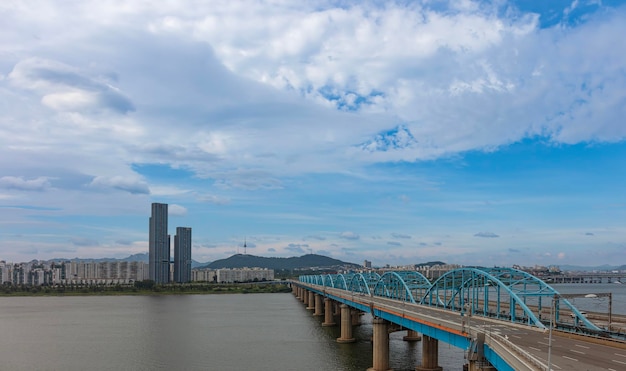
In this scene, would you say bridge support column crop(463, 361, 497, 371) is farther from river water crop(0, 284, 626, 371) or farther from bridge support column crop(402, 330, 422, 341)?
bridge support column crop(402, 330, 422, 341)

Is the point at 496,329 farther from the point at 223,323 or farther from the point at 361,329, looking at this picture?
the point at 223,323

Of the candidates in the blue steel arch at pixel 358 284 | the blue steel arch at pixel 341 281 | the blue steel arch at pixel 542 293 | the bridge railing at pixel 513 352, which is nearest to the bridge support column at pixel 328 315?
the blue steel arch at pixel 358 284

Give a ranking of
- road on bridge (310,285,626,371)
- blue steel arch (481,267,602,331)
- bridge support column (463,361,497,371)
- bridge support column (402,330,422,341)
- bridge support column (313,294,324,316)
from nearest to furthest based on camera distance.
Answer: road on bridge (310,285,626,371)
bridge support column (463,361,497,371)
blue steel arch (481,267,602,331)
bridge support column (402,330,422,341)
bridge support column (313,294,324,316)

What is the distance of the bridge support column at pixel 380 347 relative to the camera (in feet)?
168

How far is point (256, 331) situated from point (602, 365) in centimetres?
6160

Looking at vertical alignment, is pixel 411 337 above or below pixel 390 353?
above

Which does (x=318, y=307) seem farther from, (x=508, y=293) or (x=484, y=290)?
(x=508, y=293)

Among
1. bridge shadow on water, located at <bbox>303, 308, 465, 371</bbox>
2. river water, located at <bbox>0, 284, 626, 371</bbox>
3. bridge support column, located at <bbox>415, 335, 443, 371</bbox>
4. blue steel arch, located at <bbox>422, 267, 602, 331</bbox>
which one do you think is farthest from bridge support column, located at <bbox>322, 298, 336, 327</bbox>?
bridge support column, located at <bbox>415, 335, 443, 371</bbox>

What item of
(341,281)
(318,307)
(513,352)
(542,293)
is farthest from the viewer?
(341,281)

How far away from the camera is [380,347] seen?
52250mm

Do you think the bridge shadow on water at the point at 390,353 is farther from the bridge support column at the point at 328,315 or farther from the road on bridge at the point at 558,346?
the bridge support column at the point at 328,315

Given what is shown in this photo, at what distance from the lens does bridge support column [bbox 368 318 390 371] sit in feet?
168

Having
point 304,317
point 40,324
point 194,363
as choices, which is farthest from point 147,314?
point 194,363

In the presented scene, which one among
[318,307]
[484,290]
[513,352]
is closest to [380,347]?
[484,290]
